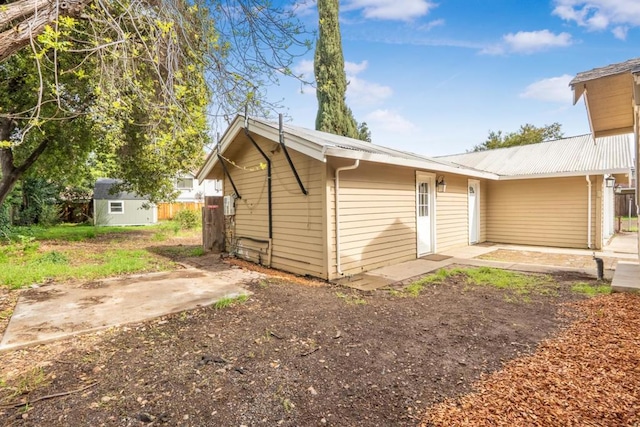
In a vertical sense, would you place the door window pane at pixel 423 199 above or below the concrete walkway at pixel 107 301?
above

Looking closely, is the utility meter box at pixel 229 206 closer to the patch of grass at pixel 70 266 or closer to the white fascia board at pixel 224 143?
the white fascia board at pixel 224 143

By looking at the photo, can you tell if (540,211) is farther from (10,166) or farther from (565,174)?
(10,166)

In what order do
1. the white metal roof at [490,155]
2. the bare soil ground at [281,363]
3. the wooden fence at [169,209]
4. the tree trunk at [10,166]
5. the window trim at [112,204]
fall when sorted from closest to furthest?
the bare soil ground at [281,363] → the white metal roof at [490,155] → the tree trunk at [10,166] → the window trim at [112,204] → the wooden fence at [169,209]

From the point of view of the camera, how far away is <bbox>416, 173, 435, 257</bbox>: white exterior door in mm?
7816

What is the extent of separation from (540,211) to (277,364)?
10.5 m

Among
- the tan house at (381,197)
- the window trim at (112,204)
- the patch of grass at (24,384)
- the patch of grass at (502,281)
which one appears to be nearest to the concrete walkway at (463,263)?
the tan house at (381,197)

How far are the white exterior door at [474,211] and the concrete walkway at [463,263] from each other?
25.4 inches

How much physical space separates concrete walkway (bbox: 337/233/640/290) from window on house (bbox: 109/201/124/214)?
64.2ft

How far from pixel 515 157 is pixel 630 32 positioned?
467 cm

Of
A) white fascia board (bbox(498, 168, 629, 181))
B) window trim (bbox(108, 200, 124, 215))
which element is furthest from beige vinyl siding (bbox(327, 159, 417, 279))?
window trim (bbox(108, 200, 124, 215))

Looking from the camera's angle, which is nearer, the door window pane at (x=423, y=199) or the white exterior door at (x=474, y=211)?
the door window pane at (x=423, y=199)

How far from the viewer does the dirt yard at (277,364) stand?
6.86ft

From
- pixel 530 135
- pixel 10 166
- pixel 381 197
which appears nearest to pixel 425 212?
pixel 381 197

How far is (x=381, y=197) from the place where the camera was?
6633mm
